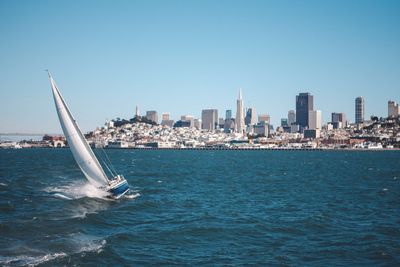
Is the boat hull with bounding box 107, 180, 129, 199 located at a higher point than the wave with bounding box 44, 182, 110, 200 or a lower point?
higher

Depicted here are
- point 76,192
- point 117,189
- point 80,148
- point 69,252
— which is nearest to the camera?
point 69,252

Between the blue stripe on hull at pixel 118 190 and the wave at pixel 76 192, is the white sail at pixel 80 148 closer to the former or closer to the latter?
the blue stripe on hull at pixel 118 190

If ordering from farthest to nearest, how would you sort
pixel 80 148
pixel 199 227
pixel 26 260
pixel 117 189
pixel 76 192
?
pixel 76 192 → pixel 80 148 → pixel 117 189 → pixel 199 227 → pixel 26 260

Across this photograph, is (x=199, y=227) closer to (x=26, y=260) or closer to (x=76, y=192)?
(x=26, y=260)

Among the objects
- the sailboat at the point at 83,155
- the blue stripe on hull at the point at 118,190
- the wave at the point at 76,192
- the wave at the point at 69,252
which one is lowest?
the wave at the point at 69,252

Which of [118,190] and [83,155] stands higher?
[83,155]

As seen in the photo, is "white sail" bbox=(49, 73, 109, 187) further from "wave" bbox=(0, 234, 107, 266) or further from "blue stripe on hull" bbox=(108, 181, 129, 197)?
"wave" bbox=(0, 234, 107, 266)

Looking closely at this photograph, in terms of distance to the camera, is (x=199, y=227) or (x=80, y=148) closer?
(x=199, y=227)

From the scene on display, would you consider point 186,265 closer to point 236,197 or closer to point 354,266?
point 354,266

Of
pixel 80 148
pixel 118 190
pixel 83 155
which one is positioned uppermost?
pixel 80 148

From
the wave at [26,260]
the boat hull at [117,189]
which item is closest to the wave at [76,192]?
the boat hull at [117,189]

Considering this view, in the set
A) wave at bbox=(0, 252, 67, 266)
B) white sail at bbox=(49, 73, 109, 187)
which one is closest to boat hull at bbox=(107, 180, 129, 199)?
white sail at bbox=(49, 73, 109, 187)

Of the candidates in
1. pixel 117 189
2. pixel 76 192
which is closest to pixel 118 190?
pixel 117 189

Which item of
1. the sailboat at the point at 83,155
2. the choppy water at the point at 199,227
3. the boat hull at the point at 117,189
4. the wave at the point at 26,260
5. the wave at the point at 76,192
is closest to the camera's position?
the wave at the point at 26,260
